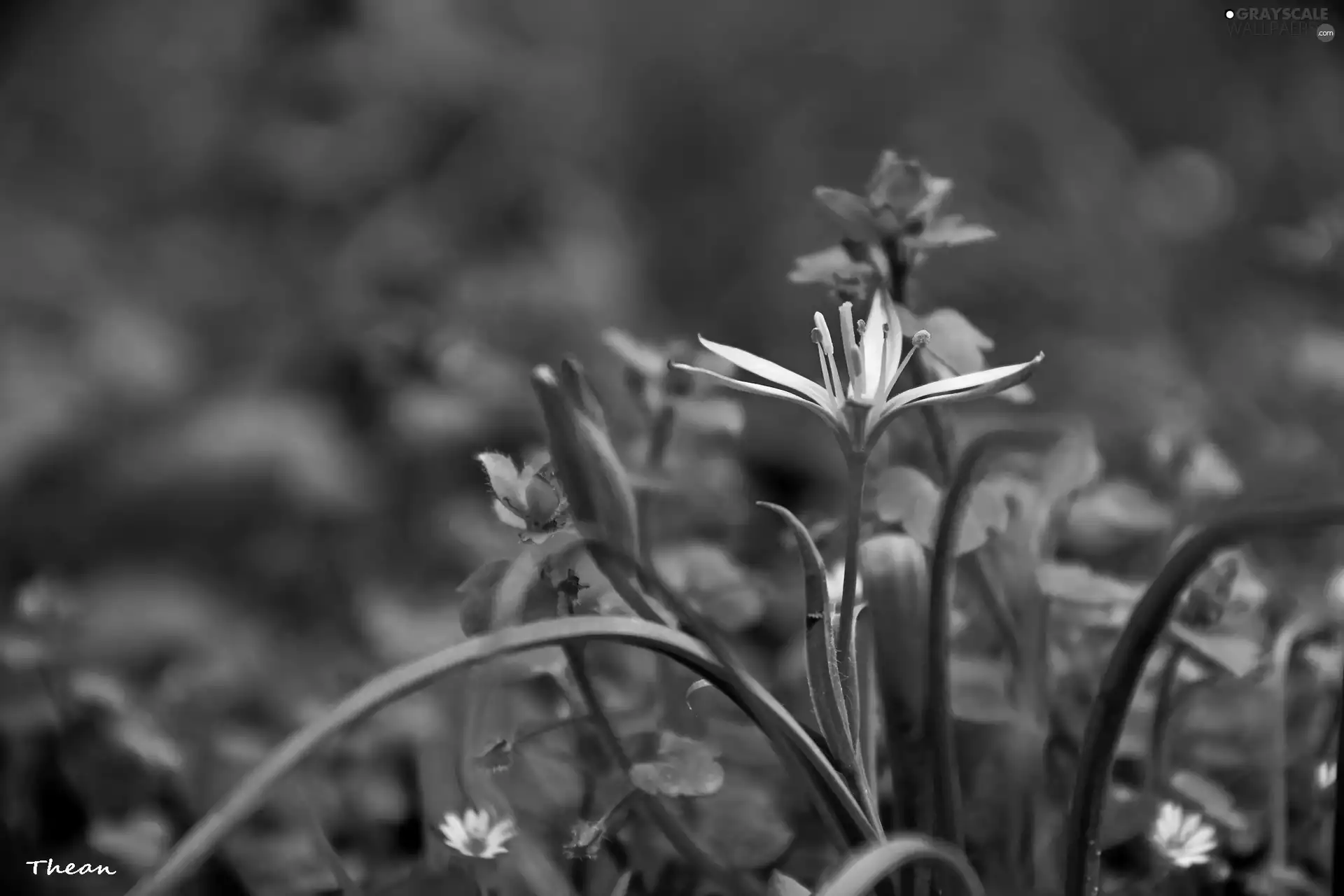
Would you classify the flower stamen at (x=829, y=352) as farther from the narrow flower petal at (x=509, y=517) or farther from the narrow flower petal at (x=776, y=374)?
the narrow flower petal at (x=509, y=517)

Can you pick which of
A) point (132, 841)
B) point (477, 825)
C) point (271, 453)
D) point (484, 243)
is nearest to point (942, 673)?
point (477, 825)

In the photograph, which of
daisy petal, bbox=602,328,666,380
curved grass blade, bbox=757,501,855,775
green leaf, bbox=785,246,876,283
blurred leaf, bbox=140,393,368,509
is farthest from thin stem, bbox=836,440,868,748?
blurred leaf, bbox=140,393,368,509

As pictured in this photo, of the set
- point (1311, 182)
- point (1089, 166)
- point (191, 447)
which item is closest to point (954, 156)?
point (1089, 166)

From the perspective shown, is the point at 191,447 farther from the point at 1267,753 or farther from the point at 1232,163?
the point at 1232,163

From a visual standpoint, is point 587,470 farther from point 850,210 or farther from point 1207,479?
point 1207,479

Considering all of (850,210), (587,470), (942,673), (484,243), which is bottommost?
(942,673)

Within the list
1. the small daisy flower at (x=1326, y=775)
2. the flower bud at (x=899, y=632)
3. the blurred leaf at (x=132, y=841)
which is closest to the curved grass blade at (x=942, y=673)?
the flower bud at (x=899, y=632)
